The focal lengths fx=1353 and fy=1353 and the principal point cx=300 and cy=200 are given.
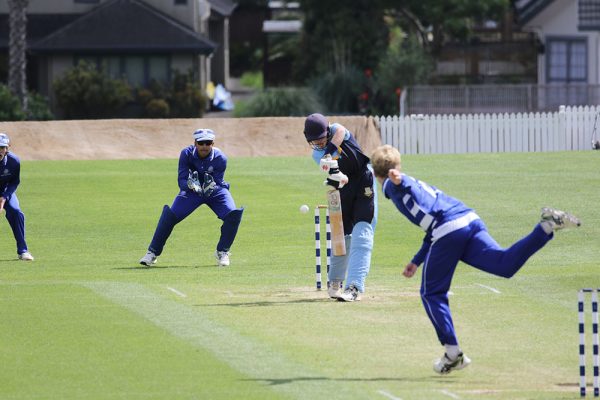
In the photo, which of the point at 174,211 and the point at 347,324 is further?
the point at 174,211

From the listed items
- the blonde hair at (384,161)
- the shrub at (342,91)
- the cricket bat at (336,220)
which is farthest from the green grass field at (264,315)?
the shrub at (342,91)

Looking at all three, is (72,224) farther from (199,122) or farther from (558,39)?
(558,39)

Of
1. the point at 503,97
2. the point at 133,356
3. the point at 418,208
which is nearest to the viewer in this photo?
the point at 418,208

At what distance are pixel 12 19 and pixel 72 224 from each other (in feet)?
75.9

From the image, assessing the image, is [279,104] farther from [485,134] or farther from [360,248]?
[360,248]

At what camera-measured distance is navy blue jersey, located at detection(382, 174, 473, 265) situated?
1078 centimetres

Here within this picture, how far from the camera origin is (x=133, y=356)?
11602 millimetres

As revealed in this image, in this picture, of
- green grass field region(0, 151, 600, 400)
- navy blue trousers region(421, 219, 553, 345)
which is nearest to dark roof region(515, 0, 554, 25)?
green grass field region(0, 151, 600, 400)

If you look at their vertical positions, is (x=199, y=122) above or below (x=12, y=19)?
below

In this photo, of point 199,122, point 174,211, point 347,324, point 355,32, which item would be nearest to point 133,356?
point 347,324

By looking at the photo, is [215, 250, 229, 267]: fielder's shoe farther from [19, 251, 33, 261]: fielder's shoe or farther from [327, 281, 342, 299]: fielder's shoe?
[327, 281, 342, 299]: fielder's shoe

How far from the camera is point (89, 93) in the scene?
47.5 m

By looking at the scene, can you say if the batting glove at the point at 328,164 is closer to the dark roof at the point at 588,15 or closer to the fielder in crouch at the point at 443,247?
the fielder in crouch at the point at 443,247

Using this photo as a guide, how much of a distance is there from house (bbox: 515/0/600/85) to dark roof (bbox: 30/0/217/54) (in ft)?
39.8
